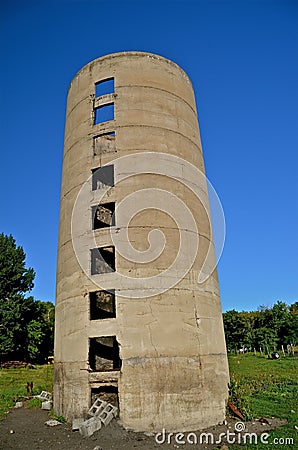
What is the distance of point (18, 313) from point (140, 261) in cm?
2562

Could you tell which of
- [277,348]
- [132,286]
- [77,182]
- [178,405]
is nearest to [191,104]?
[77,182]

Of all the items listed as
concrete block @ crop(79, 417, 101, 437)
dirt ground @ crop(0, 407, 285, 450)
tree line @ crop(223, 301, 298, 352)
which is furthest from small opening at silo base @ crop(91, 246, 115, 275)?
tree line @ crop(223, 301, 298, 352)

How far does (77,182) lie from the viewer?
16.2 metres

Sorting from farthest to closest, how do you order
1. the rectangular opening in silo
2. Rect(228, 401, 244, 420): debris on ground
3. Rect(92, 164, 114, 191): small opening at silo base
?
1. the rectangular opening in silo
2. Rect(92, 164, 114, 191): small opening at silo base
3. Rect(228, 401, 244, 420): debris on ground

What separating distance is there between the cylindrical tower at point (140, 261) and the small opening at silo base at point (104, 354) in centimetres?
6

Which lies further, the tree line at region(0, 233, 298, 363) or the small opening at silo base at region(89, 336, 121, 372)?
the tree line at region(0, 233, 298, 363)

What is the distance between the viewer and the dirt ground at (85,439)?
35.0 feet

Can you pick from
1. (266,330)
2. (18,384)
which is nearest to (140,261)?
(18,384)

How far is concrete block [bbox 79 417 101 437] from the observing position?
11.5 metres

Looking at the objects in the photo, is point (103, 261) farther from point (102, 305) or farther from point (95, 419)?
point (95, 419)

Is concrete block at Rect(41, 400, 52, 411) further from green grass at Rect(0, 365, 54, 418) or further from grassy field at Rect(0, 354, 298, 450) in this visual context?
grassy field at Rect(0, 354, 298, 450)

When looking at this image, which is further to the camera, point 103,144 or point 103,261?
point 103,144

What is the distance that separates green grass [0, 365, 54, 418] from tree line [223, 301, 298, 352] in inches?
1273

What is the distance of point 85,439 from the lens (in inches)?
443
